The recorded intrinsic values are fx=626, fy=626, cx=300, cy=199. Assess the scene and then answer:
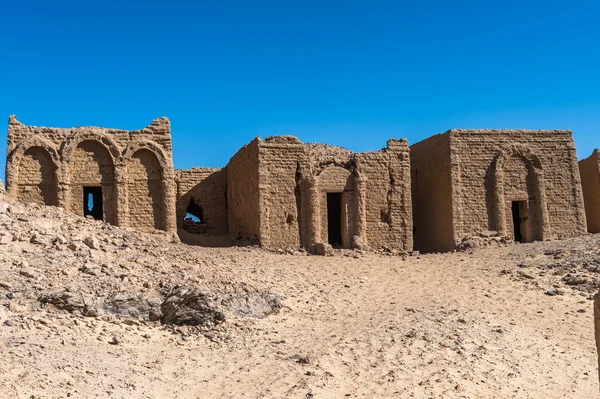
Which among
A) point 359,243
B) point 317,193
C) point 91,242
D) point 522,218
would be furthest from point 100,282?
point 522,218

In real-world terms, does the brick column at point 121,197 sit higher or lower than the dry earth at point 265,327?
higher

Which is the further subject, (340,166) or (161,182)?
(340,166)

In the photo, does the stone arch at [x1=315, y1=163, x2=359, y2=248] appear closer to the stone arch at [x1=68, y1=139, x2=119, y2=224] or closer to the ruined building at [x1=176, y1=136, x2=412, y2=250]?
the ruined building at [x1=176, y1=136, x2=412, y2=250]

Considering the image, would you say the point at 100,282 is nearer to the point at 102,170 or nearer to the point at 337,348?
the point at 337,348

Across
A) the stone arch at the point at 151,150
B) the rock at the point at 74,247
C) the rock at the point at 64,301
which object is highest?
the stone arch at the point at 151,150

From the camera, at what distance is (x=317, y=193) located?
1761 cm

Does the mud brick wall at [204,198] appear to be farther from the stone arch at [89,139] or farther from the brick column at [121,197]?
the stone arch at [89,139]

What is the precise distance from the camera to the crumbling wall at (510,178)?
18.5 metres

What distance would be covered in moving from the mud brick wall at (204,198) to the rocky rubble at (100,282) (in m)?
7.78

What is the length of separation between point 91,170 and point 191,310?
832 cm

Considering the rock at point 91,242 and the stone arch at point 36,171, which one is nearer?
the rock at point 91,242

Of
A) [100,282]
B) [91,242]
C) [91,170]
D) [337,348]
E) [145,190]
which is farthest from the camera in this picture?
[145,190]

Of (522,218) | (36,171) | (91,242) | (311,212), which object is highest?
(36,171)

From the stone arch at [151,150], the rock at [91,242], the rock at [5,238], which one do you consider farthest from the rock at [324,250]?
the rock at [5,238]
